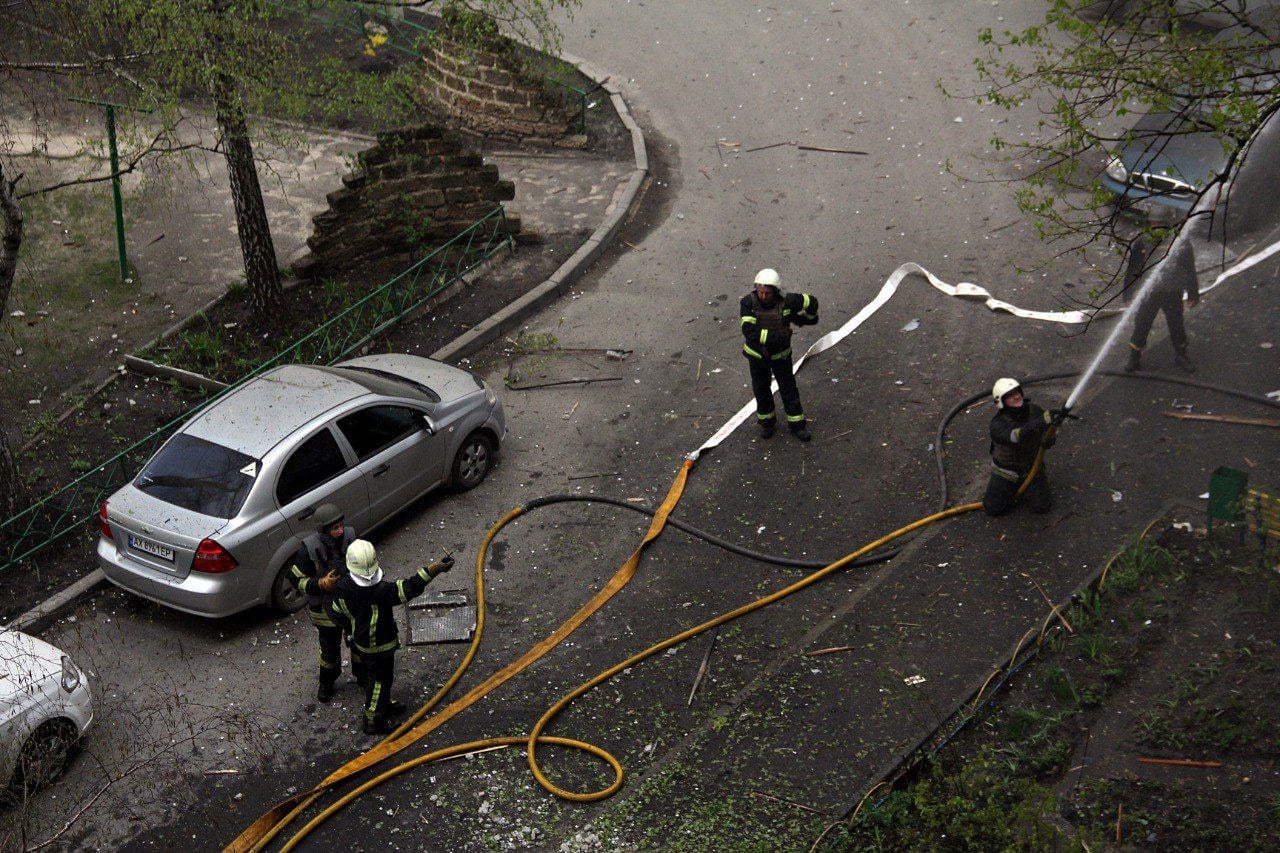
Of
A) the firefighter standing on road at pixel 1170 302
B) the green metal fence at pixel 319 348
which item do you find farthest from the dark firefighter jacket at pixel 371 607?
the firefighter standing on road at pixel 1170 302

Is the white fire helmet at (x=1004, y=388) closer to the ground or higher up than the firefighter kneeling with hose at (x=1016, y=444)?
higher up

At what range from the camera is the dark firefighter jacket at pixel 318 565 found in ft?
29.5

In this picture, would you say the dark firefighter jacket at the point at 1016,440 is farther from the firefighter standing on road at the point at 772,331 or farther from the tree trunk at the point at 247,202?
the tree trunk at the point at 247,202

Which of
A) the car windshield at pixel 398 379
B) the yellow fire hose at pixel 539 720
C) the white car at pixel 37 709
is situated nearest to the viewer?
the yellow fire hose at pixel 539 720

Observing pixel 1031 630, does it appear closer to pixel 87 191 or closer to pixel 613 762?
pixel 613 762

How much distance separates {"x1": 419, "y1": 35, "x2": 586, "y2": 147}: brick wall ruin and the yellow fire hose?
8.60m

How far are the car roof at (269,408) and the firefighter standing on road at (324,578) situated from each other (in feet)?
3.65

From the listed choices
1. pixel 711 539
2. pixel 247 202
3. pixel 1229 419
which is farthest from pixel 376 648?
pixel 1229 419

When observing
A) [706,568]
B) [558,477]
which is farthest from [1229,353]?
[558,477]

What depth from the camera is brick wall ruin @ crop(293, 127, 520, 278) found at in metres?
14.9

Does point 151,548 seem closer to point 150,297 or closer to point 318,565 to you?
point 318,565

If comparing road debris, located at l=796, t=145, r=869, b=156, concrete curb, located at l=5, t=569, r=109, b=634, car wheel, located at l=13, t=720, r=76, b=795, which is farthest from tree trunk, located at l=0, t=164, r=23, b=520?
road debris, located at l=796, t=145, r=869, b=156

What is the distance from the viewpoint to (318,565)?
30.4 feet

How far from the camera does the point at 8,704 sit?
8.41 metres
